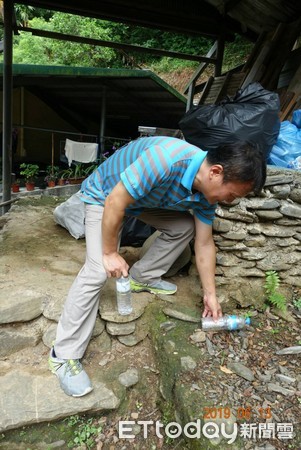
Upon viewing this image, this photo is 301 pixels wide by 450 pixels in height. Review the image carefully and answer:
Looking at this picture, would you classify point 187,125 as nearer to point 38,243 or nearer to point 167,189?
point 167,189

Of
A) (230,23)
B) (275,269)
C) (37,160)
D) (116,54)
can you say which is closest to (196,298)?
(275,269)

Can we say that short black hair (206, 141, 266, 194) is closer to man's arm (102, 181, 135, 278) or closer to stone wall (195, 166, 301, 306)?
man's arm (102, 181, 135, 278)

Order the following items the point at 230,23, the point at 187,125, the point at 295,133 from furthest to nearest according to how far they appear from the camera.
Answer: the point at 230,23 < the point at 295,133 < the point at 187,125

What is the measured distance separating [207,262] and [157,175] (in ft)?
2.92

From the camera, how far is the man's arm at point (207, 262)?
2.54 metres

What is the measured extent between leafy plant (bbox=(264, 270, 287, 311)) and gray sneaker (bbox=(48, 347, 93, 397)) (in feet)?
5.32

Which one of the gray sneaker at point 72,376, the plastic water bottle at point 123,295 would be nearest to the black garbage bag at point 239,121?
the plastic water bottle at point 123,295

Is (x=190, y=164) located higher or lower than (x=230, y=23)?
lower

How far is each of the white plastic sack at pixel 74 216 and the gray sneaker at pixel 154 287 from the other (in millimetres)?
1232

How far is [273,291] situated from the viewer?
291cm

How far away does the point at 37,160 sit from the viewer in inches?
432

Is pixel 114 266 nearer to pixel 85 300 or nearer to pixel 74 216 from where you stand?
pixel 85 300

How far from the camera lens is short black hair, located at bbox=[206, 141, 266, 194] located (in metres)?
1.87

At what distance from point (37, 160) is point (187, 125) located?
9012 millimetres
